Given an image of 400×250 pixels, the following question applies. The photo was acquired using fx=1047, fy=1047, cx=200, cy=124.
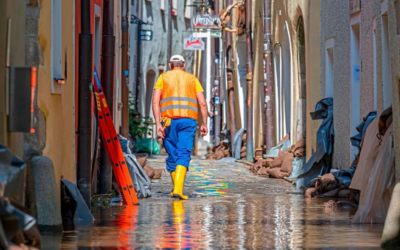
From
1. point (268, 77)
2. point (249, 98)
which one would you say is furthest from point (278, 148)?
point (249, 98)

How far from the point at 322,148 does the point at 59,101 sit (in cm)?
692

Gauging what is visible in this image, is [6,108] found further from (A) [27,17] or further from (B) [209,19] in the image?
(B) [209,19]

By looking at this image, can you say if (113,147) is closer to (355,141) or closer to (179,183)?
(179,183)

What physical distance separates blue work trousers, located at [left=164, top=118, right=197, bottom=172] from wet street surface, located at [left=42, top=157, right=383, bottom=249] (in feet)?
1.59

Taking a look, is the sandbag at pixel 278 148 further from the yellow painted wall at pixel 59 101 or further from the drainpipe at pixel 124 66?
the yellow painted wall at pixel 59 101

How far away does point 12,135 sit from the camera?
24.1 ft

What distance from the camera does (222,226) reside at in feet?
30.5

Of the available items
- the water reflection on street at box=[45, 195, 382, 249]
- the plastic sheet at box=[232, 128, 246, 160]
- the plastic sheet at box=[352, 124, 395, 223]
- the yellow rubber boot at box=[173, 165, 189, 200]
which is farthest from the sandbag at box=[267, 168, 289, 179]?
the plastic sheet at box=[232, 128, 246, 160]

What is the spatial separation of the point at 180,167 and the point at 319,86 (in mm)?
4897

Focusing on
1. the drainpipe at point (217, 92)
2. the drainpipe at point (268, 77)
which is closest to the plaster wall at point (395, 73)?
the drainpipe at point (268, 77)

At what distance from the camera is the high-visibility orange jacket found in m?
13.2

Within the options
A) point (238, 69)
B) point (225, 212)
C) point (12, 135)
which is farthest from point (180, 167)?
point (238, 69)

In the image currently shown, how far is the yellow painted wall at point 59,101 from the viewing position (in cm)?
895

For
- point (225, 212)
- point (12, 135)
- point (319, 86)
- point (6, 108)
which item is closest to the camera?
point (6, 108)
